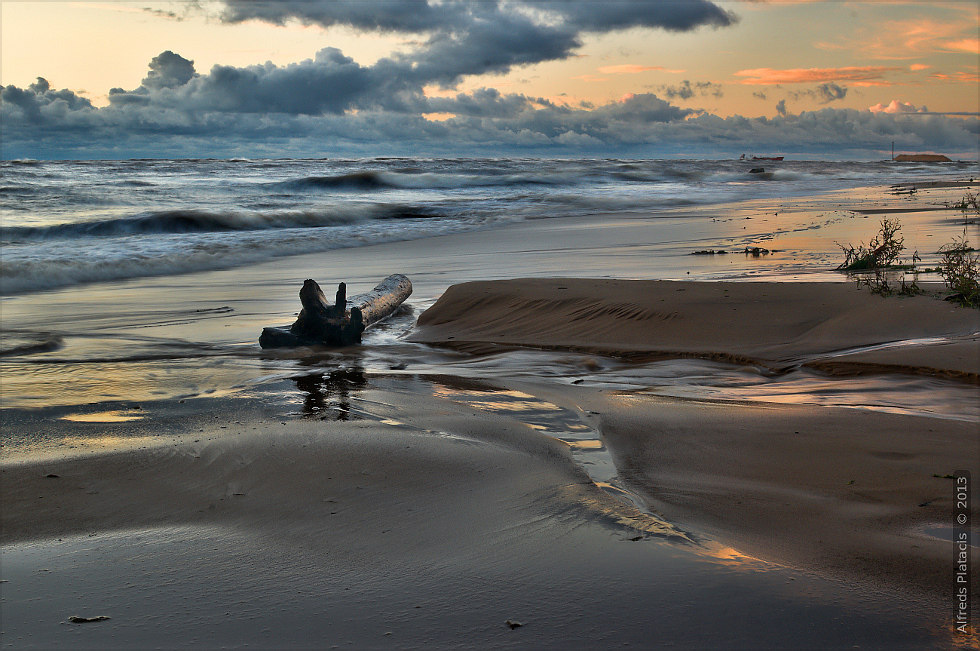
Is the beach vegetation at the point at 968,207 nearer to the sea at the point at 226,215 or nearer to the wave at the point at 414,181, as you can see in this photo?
the sea at the point at 226,215

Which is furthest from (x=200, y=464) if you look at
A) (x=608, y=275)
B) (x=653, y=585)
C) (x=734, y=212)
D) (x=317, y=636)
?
(x=734, y=212)

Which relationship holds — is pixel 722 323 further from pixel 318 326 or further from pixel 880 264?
pixel 318 326

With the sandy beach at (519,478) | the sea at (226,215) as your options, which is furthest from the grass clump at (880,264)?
the sea at (226,215)

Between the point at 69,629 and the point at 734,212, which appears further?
the point at 734,212

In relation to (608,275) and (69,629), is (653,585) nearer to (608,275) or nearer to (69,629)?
(69,629)

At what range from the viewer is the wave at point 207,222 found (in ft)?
63.3

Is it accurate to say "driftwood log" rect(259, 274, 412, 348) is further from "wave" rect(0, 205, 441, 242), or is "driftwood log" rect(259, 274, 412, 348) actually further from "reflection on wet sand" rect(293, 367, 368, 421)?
"wave" rect(0, 205, 441, 242)

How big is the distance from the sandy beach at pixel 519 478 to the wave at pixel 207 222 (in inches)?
557

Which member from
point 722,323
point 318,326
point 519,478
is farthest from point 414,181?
point 519,478

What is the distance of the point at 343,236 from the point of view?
18.5m

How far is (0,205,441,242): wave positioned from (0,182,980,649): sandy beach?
46.4ft

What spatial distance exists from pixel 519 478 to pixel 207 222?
20871mm

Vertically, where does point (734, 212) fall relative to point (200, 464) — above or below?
above

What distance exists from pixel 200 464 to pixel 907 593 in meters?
2.90
